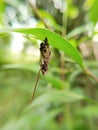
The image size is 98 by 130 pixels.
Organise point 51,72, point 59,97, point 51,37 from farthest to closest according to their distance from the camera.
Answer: point 51,72 → point 59,97 → point 51,37

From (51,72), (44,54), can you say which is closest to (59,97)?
(51,72)

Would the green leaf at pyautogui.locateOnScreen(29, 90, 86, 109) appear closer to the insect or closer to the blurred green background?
the blurred green background

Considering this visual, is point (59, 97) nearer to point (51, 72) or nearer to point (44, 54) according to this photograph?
point (51, 72)

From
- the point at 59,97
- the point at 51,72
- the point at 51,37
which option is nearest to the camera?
the point at 51,37

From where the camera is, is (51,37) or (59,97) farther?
(59,97)

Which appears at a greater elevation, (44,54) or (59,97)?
(44,54)

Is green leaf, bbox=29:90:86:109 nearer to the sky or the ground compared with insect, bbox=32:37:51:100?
nearer to the ground

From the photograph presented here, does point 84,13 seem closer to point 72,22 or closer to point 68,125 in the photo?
point 72,22

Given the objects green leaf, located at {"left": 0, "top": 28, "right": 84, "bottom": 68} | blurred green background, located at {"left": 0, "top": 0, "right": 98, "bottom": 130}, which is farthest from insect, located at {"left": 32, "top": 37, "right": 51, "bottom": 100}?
blurred green background, located at {"left": 0, "top": 0, "right": 98, "bottom": 130}
